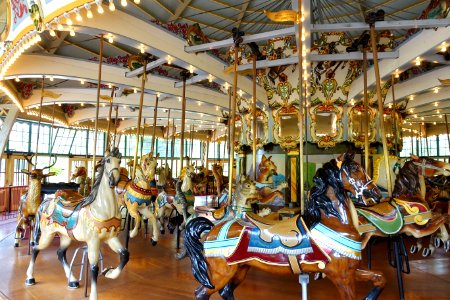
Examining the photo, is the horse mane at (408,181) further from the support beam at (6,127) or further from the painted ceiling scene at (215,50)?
the support beam at (6,127)

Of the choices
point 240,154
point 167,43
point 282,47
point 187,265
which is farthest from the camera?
point 240,154

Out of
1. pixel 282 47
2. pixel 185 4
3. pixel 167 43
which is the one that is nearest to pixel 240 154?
pixel 282 47

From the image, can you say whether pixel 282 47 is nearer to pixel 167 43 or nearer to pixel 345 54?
pixel 345 54

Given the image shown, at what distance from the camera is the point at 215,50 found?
25.9 feet

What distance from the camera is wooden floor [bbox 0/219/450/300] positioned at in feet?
13.3

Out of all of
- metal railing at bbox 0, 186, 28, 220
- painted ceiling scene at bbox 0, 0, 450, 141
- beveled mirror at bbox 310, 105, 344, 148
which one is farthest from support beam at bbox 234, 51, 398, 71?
metal railing at bbox 0, 186, 28, 220

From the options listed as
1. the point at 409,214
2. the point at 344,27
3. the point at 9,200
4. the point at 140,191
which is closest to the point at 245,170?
the point at 140,191

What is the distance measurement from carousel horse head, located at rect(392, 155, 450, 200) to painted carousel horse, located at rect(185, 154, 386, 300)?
2032 millimetres

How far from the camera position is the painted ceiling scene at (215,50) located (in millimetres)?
5500

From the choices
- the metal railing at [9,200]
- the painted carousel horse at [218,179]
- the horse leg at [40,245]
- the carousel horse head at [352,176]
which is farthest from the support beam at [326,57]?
the metal railing at [9,200]

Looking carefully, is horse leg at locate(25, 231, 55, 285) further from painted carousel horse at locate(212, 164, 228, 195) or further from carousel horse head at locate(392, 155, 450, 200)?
painted carousel horse at locate(212, 164, 228, 195)

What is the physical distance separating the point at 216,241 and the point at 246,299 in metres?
1.34

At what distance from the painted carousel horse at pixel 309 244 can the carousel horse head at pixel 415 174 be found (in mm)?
2032

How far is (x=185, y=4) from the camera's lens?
8.59m
